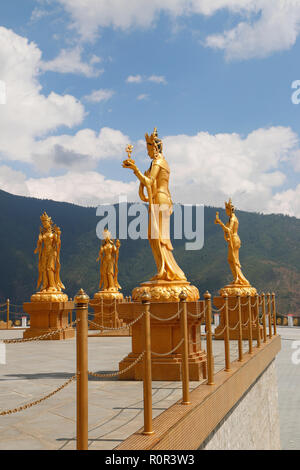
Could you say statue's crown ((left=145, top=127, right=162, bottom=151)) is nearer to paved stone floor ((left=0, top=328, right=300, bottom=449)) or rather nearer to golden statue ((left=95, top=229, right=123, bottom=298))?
paved stone floor ((left=0, top=328, right=300, bottom=449))

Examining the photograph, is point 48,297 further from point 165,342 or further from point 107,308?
point 165,342

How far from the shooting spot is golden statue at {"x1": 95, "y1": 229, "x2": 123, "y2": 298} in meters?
20.2

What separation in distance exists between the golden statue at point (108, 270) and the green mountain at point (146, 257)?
51.1m

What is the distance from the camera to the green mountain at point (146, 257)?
2960 inches

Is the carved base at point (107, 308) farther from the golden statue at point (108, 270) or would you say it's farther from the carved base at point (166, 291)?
the carved base at point (166, 291)

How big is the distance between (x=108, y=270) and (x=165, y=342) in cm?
1338

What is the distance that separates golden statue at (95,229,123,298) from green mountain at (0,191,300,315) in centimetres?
5107

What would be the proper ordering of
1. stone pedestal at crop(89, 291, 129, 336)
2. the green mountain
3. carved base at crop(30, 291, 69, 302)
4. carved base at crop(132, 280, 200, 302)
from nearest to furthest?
carved base at crop(132, 280, 200, 302)
carved base at crop(30, 291, 69, 302)
stone pedestal at crop(89, 291, 129, 336)
the green mountain

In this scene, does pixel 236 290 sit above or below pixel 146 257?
below

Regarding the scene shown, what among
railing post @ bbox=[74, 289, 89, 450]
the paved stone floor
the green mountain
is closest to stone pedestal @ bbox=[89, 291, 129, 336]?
the paved stone floor

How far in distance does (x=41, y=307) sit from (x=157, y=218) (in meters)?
8.53

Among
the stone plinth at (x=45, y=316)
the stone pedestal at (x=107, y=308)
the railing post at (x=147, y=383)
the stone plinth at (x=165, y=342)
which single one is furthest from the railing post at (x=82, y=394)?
the stone pedestal at (x=107, y=308)

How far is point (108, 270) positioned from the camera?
20562 millimetres

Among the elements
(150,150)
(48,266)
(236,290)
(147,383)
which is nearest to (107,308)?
(48,266)
